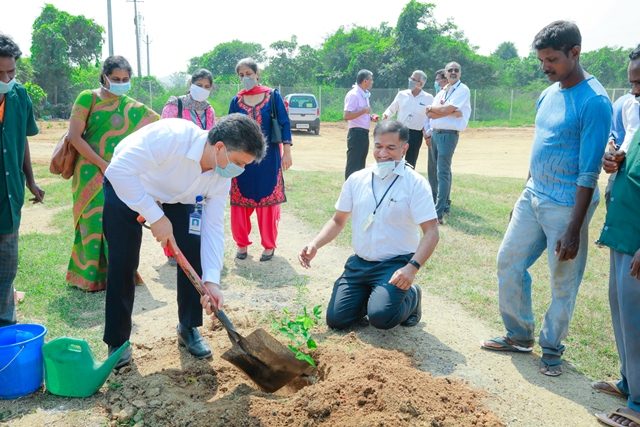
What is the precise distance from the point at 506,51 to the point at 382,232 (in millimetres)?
68929

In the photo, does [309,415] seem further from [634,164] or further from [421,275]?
[421,275]

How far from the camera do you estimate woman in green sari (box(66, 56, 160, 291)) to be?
15.8ft

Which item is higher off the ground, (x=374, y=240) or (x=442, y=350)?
(x=374, y=240)

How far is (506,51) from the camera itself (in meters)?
67.2

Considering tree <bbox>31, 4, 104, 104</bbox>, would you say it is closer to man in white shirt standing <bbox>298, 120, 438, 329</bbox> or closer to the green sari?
the green sari

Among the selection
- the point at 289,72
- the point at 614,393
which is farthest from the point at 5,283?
the point at 289,72

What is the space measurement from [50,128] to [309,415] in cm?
2371

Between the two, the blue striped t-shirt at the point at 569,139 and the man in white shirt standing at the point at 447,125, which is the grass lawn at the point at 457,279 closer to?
the man in white shirt standing at the point at 447,125

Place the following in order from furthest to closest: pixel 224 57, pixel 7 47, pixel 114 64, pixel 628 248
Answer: pixel 224 57, pixel 114 64, pixel 7 47, pixel 628 248

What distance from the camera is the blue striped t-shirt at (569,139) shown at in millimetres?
3361

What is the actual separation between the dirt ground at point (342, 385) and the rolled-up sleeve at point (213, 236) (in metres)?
0.66

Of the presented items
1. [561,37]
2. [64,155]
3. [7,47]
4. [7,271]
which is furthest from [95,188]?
[561,37]

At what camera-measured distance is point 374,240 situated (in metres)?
4.26

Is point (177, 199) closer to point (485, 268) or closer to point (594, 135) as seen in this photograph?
point (594, 135)
